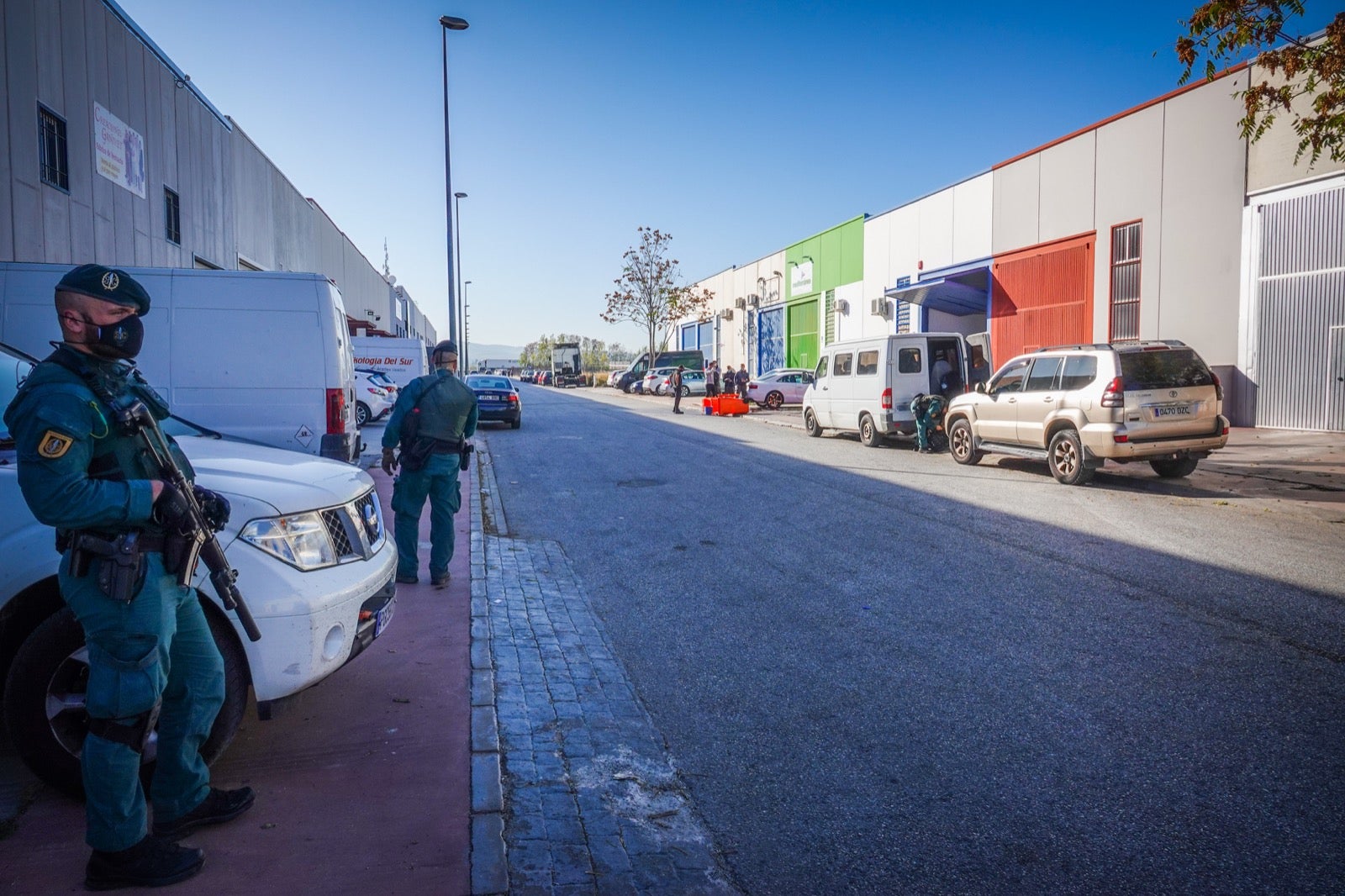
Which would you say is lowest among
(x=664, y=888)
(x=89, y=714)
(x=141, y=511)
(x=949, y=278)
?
(x=664, y=888)

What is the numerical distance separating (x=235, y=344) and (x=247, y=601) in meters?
5.81

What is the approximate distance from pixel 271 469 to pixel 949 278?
28088 millimetres

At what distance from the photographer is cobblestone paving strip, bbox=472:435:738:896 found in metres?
3.11

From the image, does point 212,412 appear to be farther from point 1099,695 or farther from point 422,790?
point 1099,695

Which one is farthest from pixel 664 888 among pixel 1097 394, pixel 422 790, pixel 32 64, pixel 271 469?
pixel 32 64

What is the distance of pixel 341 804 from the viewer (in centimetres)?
353

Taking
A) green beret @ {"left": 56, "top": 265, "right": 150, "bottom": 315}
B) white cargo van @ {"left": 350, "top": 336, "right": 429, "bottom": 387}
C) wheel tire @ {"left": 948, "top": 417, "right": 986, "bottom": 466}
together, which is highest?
white cargo van @ {"left": 350, "top": 336, "right": 429, "bottom": 387}

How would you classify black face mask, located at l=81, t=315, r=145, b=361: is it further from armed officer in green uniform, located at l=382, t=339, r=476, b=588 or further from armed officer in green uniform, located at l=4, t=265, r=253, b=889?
armed officer in green uniform, located at l=382, t=339, r=476, b=588

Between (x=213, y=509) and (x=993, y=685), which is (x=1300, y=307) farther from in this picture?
(x=213, y=509)

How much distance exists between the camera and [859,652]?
5441mm

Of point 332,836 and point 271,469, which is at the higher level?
point 271,469

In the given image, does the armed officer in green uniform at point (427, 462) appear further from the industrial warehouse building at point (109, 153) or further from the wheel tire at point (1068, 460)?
the wheel tire at point (1068, 460)

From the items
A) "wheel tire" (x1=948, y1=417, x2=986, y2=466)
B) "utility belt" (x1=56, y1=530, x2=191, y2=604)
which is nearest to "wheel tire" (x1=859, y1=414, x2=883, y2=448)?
"wheel tire" (x1=948, y1=417, x2=986, y2=466)

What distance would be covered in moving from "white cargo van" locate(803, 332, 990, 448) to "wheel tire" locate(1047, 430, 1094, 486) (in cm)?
482
